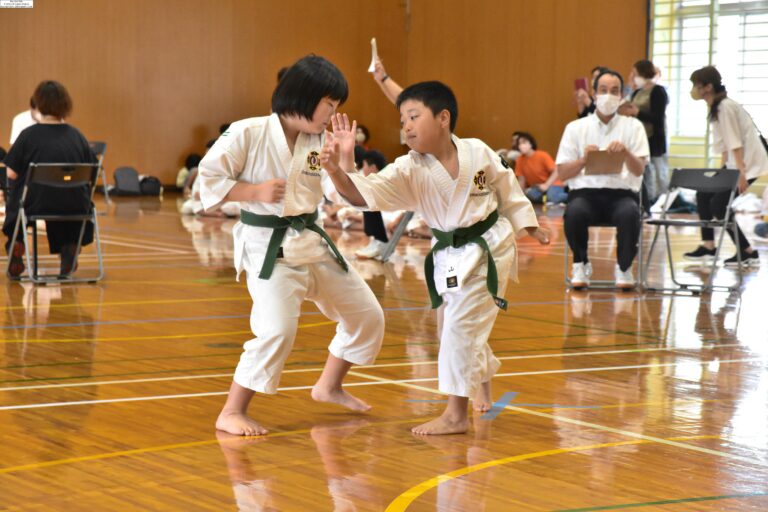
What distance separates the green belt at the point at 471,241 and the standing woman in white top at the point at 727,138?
5.18 meters

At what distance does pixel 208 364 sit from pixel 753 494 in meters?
2.50

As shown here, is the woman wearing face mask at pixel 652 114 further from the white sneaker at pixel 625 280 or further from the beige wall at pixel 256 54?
the beige wall at pixel 256 54

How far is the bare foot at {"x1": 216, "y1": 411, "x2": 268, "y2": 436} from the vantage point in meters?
3.64

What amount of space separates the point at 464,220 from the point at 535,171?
13.0 metres

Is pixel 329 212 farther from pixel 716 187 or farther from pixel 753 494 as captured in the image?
pixel 753 494

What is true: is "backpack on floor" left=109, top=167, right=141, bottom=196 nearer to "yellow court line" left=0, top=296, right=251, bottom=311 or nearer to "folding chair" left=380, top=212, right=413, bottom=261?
"folding chair" left=380, top=212, right=413, bottom=261

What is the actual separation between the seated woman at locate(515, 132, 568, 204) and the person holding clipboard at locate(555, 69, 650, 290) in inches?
341

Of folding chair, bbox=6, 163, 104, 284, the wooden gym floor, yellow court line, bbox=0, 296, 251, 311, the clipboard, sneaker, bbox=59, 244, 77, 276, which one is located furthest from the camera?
sneaker, bbox=59, 244, 77, 276

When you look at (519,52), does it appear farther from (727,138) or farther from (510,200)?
(510,200)

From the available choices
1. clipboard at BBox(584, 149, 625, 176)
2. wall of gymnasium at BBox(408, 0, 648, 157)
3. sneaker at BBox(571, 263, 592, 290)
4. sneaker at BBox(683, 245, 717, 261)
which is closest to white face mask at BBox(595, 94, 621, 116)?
clipboard at BBox(584, 149, 625, 176)

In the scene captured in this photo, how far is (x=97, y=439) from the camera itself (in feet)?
11.7

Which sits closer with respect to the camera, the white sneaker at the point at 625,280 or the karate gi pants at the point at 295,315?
the karate gi pants at the point at 295,315

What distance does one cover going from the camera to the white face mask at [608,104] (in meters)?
7.45

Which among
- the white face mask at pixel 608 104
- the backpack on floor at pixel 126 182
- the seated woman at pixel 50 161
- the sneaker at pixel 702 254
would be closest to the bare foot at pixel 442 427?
the white face mask at pixel 608 104
